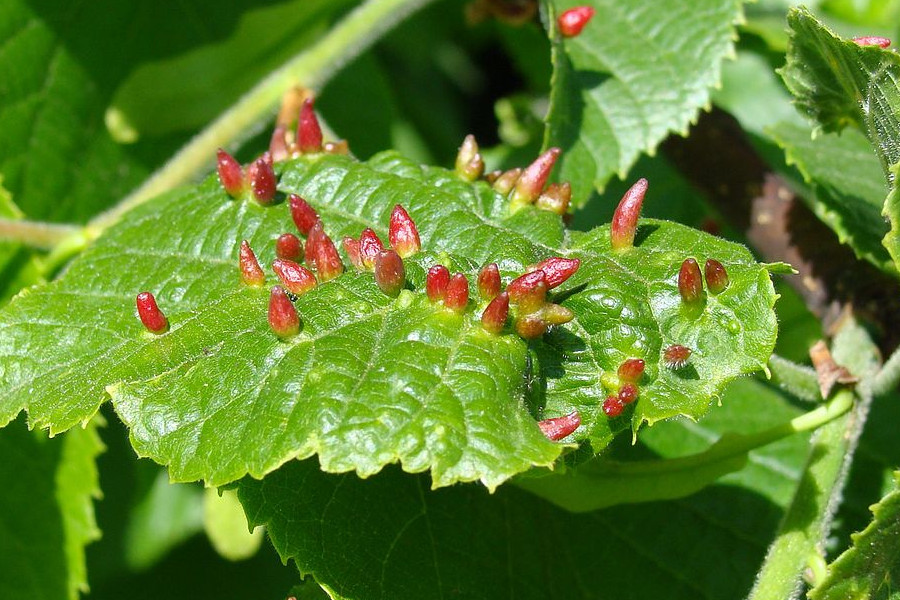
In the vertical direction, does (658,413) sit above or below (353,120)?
above

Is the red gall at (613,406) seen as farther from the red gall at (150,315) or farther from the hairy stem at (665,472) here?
the red gall at (150,315)

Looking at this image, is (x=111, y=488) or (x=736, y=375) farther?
(x=111, y=488)

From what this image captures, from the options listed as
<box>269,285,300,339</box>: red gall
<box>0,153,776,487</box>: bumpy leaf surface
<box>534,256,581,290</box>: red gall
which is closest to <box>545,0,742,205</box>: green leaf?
<box>0,153,776,487</box>: bumpy leaf surface

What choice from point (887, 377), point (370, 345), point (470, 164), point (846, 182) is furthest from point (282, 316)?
point (846, 182)

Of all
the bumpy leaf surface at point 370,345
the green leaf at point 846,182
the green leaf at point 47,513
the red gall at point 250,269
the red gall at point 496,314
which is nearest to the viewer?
the bumpy leaf surface at point 370,345

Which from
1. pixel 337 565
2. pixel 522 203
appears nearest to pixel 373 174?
pixel 522 203

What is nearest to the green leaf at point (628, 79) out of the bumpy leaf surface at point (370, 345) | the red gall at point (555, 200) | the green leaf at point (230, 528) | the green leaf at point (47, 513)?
the red gall at point (555, 200)

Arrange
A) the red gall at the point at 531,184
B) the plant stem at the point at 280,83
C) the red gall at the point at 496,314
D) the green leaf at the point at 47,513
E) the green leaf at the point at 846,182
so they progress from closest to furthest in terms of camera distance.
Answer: the red gall at the point at 496,314 → the red gall at the point at 531,184 → the green leaf at the point at 846,182 → the green leaf at the point at 47,513 → the plant stem at the point at 280,83

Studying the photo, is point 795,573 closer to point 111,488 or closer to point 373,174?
point 373,174
